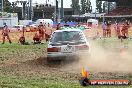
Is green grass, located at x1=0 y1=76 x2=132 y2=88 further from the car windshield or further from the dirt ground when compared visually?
the car windshield

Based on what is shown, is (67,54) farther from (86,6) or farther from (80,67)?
(86,6)

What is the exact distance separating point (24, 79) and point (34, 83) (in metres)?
1.04

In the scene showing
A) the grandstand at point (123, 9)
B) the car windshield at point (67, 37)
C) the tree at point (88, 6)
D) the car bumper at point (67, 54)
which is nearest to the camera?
the car bumper at point (67, 54)

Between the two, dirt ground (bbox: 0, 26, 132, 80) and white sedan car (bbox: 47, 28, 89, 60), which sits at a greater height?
white sedan car (bbox: 47, 28, 89, 60)

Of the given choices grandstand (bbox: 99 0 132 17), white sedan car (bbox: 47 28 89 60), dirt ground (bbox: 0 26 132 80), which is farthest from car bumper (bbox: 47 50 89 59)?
grandstand (bbox: 99 0 132 17)

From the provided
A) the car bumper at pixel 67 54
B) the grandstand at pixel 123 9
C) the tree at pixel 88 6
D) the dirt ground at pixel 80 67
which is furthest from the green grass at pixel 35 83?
the tree at pixel 88 6

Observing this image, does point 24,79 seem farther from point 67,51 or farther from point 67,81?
point 67,51

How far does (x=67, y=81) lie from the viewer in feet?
35.4

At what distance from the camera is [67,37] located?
15.9 m

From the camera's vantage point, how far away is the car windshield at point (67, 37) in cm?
1574

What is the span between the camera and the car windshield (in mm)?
15742

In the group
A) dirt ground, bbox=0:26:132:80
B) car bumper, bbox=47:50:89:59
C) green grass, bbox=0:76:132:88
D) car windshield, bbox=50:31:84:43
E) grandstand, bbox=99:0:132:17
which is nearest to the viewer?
green grass, bbox=0:76:132:88

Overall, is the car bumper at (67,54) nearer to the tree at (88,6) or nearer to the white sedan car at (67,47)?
the white sedan car at (67,47)

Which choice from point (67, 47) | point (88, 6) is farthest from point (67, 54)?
point (88, 6)
